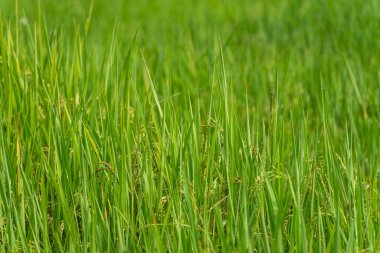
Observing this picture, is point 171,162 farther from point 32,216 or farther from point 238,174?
point 32,216

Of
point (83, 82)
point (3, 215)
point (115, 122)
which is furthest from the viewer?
point (83, 82)

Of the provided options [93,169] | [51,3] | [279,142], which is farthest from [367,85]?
[51,3]

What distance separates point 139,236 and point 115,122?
0.50m

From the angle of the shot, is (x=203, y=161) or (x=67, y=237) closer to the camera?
(x=67, y=237)

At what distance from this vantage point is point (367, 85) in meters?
3.79

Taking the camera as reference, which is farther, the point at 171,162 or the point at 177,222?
the point at 171,162

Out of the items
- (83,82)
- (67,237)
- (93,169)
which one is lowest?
(67,237)

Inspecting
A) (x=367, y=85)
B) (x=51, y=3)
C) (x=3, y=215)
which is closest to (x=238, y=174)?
(x=3, y=215)

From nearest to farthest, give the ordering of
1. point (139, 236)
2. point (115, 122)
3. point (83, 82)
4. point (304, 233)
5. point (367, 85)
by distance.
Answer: point (304, 233), point (139, 236), point (115, 122), point (83, 82), point (367, 85)

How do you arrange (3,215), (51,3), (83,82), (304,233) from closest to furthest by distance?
(304,233)
(3,215)
(83,82)
(51,3)

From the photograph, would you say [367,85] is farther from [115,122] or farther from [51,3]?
[51,3]

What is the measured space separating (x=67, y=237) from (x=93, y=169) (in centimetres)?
21

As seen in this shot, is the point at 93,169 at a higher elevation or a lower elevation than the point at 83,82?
lower

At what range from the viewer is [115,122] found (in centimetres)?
255
